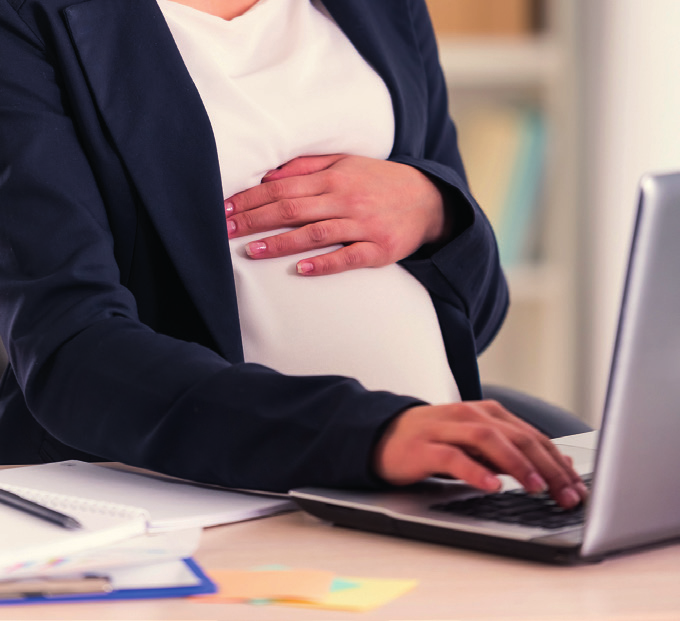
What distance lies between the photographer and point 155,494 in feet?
2.32

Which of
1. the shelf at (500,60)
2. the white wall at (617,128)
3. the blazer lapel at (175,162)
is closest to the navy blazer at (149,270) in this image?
the blazer lapel at (175,162)

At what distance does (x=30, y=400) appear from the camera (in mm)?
816

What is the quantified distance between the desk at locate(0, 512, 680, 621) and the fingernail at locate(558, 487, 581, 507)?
5 centimetres

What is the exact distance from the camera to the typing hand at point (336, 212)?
0.99 m

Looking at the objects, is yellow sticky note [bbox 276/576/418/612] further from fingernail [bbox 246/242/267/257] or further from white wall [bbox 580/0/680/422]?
white wall [bbox 580/0/680/422]

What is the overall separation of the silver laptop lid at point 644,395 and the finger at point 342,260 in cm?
50

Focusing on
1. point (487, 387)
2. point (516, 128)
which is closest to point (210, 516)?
point (487, 387)

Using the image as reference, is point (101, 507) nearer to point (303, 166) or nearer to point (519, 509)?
point (519, 509)

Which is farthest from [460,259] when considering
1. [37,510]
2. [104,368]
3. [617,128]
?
[617,128]

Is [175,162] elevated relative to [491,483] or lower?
elevated

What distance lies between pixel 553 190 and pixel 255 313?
1407 mm

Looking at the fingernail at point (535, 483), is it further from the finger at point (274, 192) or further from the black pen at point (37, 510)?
the finger at point (274, 192)

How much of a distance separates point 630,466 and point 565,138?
1.84 metres

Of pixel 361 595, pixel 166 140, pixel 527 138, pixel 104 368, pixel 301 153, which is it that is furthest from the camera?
pixel 527 138
